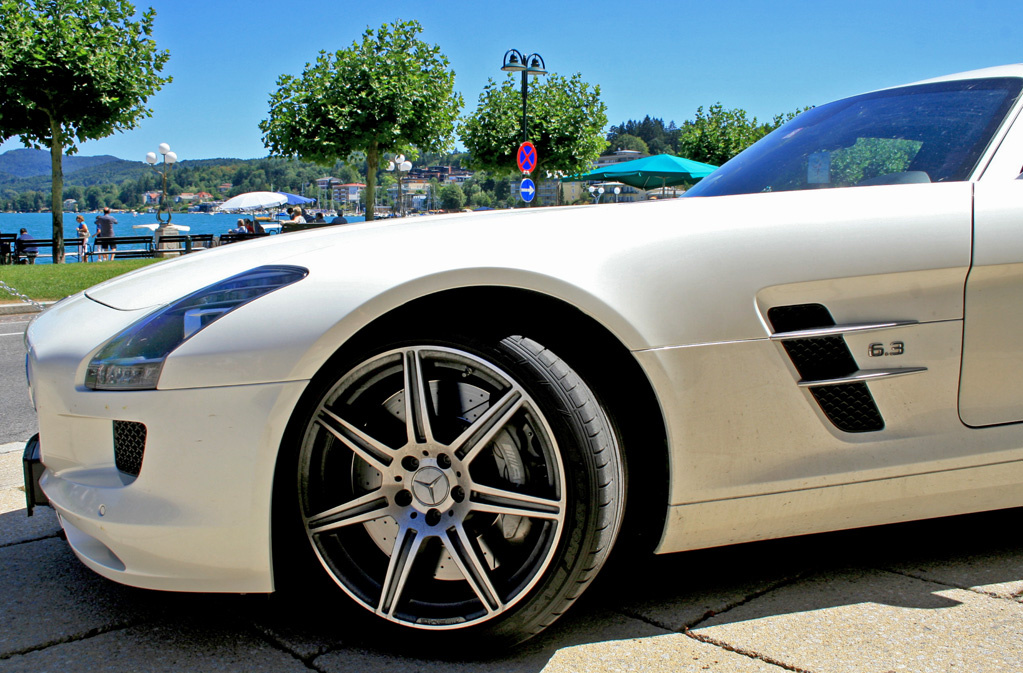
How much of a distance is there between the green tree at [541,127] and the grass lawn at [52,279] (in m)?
14.3

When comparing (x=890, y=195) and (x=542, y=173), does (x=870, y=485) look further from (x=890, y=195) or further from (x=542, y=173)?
(x=542, y=173)

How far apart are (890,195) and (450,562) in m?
1.35

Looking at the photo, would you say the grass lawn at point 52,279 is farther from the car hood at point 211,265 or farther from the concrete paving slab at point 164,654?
the concrete paving slab at point 164,654

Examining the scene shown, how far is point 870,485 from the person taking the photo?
194cm

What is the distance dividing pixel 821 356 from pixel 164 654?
5.32 ft

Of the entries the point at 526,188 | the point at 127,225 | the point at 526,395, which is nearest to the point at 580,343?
the point at 526,395

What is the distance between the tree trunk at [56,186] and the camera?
19281mm

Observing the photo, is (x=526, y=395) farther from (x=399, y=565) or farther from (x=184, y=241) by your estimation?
(x=184, y=241)

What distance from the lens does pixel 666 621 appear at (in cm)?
199

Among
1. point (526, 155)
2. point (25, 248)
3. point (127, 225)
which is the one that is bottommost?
point (25, 248)

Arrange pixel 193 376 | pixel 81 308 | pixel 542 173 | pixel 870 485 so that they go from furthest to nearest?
pixel 542 173
pixel 81 308
pixel 870 485
pixel 193 376

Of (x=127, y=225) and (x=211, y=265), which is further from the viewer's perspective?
(x=127, y=225)

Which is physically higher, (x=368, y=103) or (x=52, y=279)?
(x=368, y=103)

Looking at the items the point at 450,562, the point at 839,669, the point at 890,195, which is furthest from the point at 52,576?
the point at 890,195
